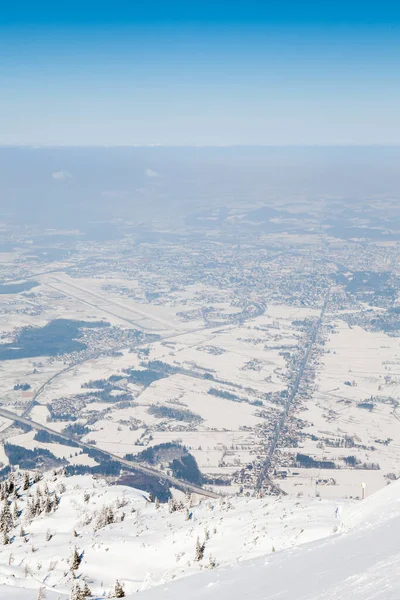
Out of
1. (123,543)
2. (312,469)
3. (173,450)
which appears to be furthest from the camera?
(173,450)

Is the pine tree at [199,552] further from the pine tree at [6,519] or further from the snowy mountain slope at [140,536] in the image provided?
the pine tree at [6,519]

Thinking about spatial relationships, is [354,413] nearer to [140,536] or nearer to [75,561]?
[140,536]

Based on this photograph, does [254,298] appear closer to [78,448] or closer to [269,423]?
[269,423]

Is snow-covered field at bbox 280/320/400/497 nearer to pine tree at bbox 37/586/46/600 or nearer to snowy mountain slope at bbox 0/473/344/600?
snowy mountain slope at bbox 0/473/344/600

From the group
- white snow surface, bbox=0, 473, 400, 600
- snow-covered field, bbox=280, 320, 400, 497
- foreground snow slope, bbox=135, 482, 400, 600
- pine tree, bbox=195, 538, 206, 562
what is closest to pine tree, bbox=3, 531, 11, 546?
white snow surface, bbox=0, 473, 400, 600

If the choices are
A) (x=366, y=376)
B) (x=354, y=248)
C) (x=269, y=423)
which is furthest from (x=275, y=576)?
(x=354, y=248)
